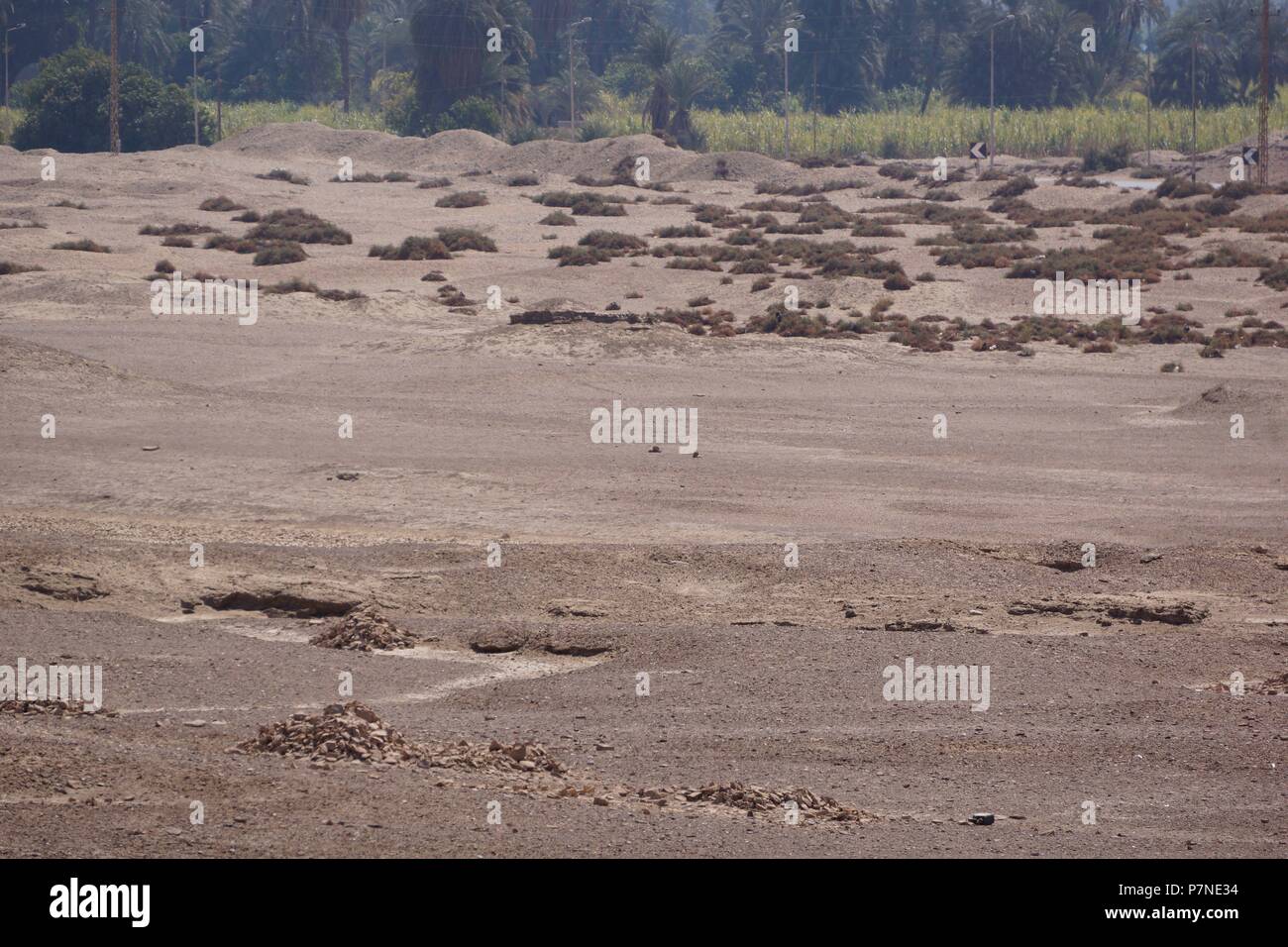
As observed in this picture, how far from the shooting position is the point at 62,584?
13.8 metres

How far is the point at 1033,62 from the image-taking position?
321 feet

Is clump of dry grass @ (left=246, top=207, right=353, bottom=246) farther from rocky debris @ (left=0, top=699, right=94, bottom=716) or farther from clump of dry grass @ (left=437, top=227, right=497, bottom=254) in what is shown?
rocky debris @ (left=0, top=699, right=94, bottom=716)

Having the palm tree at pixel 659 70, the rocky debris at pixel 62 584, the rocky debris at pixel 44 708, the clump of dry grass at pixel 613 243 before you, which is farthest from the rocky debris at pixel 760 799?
the palm tree at pixel 659 70

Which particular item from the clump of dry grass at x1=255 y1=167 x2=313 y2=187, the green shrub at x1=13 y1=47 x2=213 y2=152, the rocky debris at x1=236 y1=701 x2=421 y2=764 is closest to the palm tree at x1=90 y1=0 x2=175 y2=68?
the green shrub at x1=13 y1=47 x2=213 y2=152

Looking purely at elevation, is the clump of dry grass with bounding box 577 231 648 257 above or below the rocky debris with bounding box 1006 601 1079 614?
above

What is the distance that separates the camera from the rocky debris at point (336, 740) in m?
9.27

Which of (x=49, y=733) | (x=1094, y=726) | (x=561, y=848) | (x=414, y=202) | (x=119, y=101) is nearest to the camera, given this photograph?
(x=561, y=848)

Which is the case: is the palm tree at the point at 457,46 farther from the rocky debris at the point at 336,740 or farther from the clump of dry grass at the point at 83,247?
the rocky debris at the point at 336,740

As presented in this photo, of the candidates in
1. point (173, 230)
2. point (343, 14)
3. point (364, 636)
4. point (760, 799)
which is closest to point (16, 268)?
point (173, 230)

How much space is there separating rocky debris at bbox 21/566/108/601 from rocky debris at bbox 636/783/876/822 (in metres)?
6.82

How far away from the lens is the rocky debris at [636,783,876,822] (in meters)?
8.62
